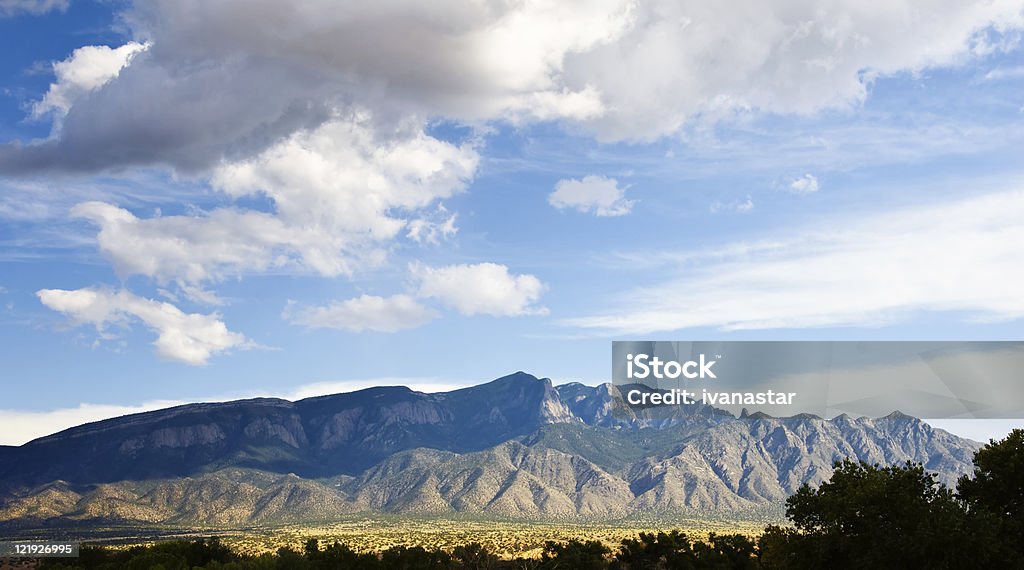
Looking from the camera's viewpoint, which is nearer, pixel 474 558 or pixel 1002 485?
pixel 1002 485

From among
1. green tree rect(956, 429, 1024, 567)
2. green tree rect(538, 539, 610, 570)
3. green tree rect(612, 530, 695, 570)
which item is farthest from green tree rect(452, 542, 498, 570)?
green tree rect(956, 429, 1024, 567)

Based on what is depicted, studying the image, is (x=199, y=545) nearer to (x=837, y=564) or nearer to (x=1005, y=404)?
(x=837, y=564)

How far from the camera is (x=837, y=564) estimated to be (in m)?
51.3

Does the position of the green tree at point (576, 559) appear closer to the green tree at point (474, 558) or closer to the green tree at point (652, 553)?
the green tree at point (652, 553)

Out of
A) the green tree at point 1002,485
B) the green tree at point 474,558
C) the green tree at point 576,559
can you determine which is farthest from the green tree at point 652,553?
the green tree at point 1002,485

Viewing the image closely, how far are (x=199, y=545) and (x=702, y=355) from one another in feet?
202

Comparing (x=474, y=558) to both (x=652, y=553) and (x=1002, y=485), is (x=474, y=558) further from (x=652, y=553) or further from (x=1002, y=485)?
(x=1002, y=485)

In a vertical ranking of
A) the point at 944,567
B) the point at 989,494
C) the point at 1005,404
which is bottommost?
the point at 944,567

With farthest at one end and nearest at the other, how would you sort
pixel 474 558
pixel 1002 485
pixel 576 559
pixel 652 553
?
pixel 474 558 → pixel 652 553 → pixel 576 559 → pixel 1002 485

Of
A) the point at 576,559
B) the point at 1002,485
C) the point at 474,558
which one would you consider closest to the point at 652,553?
the point at 576,559

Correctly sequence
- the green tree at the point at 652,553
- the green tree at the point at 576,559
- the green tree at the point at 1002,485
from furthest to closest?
1. the green tree at the point at 652,553
2. the green tree at the point at 576,559
3. the green tree at the point at 1002,485

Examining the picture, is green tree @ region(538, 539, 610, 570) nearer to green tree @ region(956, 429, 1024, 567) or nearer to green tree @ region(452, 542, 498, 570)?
green tree @ region(452, 542, 498, 570)

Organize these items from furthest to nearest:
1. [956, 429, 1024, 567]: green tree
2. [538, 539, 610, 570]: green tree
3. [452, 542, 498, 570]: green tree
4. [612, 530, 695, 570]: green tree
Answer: [452, 542, 498, 570]: green tree → [612, 530, 695, 570]: green tree → [538, 539, 610, 570]: green tree → [956, 429, 1024, 567]: green tree

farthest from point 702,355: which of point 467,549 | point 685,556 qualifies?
point 467,549
